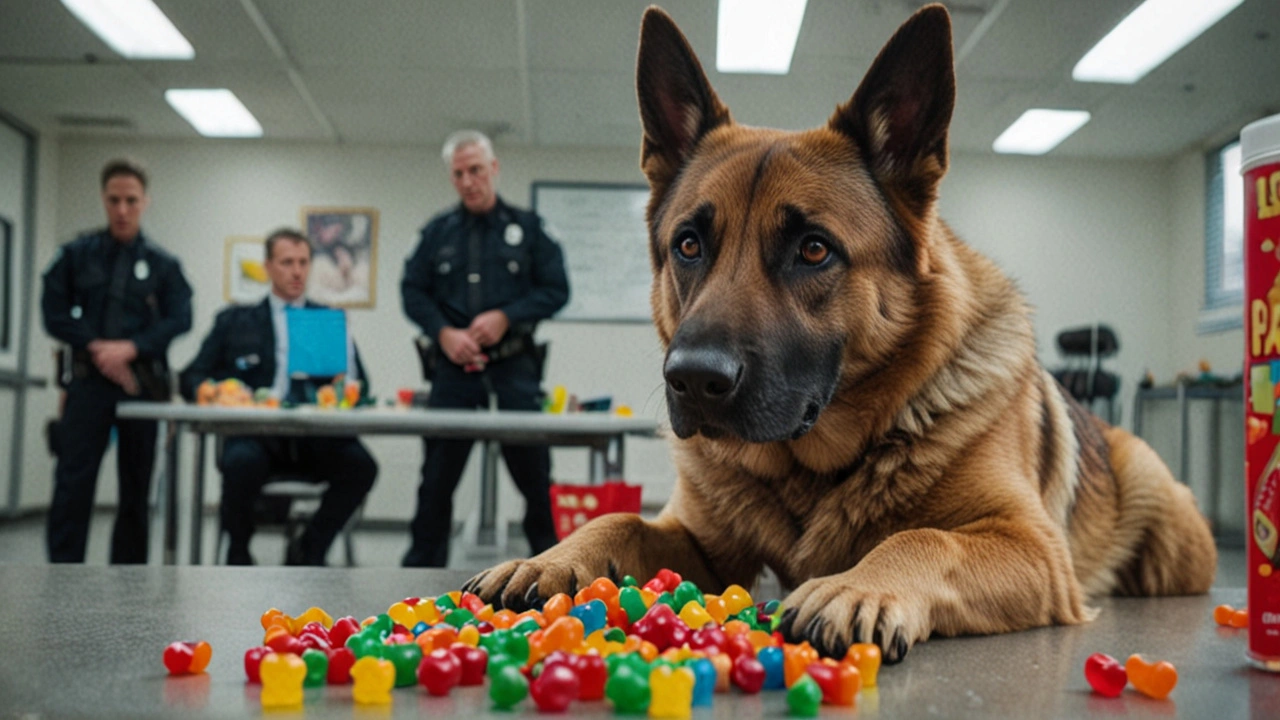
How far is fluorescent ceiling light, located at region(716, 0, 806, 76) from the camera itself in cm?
582

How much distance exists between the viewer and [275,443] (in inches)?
169

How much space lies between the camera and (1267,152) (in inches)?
34.9

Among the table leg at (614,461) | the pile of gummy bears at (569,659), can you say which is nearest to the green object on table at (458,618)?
the pile of gummy bears at (569,659)

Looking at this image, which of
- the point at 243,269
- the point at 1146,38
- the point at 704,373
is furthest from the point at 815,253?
the point at 243,269

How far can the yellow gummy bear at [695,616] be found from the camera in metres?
1.14

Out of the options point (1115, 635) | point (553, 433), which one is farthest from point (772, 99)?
point (1115, 635)

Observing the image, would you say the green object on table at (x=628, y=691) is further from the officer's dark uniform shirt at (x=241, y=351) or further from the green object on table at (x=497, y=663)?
the officer's dark uniform shirt at (x=241, y=351)

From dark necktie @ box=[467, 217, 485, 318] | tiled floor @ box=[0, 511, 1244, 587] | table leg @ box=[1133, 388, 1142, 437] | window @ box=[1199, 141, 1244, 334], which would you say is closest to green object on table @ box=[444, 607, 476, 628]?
dark necktie @ box=[467, 217, 485, 318]

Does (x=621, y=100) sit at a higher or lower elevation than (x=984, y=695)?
higher

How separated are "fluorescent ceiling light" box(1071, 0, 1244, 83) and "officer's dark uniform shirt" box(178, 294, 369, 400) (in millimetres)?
5276

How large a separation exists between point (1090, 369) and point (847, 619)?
28.9 ft

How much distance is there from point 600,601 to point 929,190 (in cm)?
83

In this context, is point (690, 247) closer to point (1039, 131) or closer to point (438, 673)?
point (438, 673)

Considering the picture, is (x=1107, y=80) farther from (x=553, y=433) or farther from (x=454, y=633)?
(x=454, y=633)
